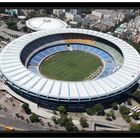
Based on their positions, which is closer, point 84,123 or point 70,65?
point 84,123

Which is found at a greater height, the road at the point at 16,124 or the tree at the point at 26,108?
the tree at the point at 26,108

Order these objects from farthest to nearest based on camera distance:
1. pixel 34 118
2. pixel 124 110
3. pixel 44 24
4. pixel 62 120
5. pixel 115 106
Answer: pixel 44 24
pixel 115 106
pixel 124 110
pixel 34 118
pixel 62 120

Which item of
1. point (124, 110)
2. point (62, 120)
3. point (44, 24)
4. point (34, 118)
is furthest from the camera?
point (44, 24)

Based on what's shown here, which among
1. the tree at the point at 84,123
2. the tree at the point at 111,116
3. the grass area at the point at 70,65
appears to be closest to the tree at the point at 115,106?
the tree at the point at 111,116

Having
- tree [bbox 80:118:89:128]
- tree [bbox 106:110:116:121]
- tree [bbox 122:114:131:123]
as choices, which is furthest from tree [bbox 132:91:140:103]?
tree [bbox 80:118:89:128]

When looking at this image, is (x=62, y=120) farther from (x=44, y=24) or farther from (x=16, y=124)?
(x=44, y=24)

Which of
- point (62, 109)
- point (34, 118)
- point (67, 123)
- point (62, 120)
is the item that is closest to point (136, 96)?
point (62, 109)

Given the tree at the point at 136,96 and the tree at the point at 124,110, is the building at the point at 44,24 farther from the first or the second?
the tree at the point at 124,110
